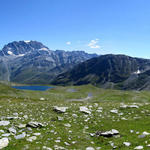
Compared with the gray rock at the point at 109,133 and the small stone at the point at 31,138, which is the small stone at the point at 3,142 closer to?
the small stone at the point at 31,138

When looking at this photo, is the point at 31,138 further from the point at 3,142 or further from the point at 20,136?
the point at 3,142

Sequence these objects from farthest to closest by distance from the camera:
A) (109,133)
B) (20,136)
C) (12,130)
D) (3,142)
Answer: (109,133) → (12,130) → (20,136) → (3,142)

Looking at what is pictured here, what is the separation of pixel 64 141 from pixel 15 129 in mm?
5378

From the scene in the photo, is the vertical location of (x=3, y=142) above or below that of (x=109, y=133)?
above

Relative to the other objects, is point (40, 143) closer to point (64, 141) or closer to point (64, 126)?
point (64, 141)

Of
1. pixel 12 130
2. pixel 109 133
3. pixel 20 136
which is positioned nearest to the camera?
pixel 20 136

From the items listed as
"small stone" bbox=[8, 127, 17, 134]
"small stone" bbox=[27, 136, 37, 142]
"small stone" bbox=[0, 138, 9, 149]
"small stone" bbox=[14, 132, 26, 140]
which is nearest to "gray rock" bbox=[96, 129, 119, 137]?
"small stone" bbox=[27, 136, 37, 142]

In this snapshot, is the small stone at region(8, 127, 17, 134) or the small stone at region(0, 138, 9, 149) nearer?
the small stone at region(0, 138, 9, 149)

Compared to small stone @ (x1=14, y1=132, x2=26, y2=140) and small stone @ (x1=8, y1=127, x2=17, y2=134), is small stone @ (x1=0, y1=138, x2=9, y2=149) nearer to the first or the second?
small stone @ (x1=14, y1=132, x2=26, y2=140)

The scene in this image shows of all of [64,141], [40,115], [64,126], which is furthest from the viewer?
[40,115]

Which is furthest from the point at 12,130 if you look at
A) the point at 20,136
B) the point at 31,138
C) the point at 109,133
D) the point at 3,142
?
the point at 109,133

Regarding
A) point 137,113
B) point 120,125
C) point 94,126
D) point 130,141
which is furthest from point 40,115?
point 137,113

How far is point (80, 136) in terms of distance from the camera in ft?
47.2

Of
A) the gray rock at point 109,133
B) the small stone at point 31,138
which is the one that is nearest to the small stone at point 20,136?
the small stone at point 31,138
